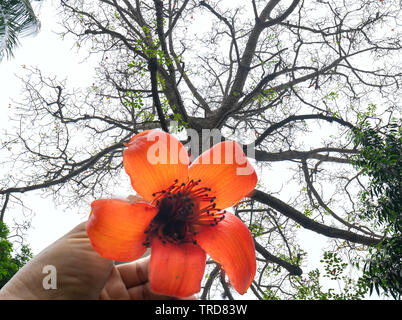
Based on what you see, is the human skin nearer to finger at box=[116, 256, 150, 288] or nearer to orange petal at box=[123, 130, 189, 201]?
finger at box=[116, 256, 150, 288]

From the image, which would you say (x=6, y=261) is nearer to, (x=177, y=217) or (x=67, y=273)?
(x=67, y=273)

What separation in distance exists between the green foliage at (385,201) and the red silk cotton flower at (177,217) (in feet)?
7.29

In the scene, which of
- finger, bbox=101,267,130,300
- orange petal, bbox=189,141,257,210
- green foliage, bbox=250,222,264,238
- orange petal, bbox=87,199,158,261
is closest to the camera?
orange petal, bbox=87,199,158,261

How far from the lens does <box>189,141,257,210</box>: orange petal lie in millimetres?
666

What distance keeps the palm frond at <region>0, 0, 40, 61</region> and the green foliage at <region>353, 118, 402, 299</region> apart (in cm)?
610

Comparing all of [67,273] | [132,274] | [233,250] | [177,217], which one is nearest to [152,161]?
[177,217]

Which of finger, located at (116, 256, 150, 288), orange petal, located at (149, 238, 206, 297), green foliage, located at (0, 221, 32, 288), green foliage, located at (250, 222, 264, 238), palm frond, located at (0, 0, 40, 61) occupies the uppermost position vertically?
palm frond, located at (0, 0, 40, 61)

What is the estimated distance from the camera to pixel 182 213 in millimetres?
626

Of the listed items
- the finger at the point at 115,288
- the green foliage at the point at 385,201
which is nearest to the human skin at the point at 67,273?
the finger at the point at 115,288

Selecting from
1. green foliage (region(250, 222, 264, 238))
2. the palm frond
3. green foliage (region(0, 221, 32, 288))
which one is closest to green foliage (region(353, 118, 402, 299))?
green foliage (region(250, 222, 264, 238))

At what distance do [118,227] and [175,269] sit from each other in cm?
13

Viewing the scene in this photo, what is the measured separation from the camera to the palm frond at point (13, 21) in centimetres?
541

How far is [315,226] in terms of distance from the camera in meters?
4.24
